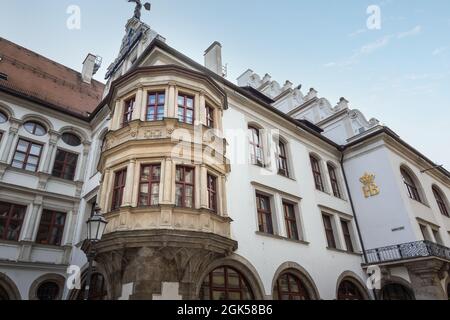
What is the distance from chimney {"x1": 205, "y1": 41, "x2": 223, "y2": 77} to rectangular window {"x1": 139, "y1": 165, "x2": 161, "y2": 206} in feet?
27.2

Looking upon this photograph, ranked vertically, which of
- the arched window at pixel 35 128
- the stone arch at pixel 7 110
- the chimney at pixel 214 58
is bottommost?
the arched window at pixel 35 128

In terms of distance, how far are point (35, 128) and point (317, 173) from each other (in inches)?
632

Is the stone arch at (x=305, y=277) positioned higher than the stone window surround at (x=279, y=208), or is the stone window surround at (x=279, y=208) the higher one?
the stone window surround at (x=279, y=208)

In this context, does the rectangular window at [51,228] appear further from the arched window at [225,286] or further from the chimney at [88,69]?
the chimney at [88,69]

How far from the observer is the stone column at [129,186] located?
406 inches

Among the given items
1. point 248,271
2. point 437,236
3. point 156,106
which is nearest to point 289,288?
point 248,271

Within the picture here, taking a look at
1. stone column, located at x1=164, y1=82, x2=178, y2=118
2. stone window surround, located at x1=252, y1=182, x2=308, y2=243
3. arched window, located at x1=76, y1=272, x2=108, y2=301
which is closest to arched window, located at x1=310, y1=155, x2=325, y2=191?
stone window surround, located at x1=252, y1=182, x2=308, y2=243

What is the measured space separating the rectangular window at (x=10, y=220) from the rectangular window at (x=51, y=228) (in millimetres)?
889

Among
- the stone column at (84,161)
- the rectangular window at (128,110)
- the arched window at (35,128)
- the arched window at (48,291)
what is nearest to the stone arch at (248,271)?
the rectangular window at (128,110)

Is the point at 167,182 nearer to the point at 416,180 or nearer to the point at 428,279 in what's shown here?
the point at 428,279

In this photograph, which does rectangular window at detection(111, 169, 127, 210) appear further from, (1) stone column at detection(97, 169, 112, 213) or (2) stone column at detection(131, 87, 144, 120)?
(2) stone column at detection(131, 87, 144, 120)

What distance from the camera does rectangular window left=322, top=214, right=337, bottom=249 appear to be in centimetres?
1648

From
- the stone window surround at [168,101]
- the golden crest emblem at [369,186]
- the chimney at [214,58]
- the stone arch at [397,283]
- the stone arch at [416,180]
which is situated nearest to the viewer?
the stone window surround at [168,101]
